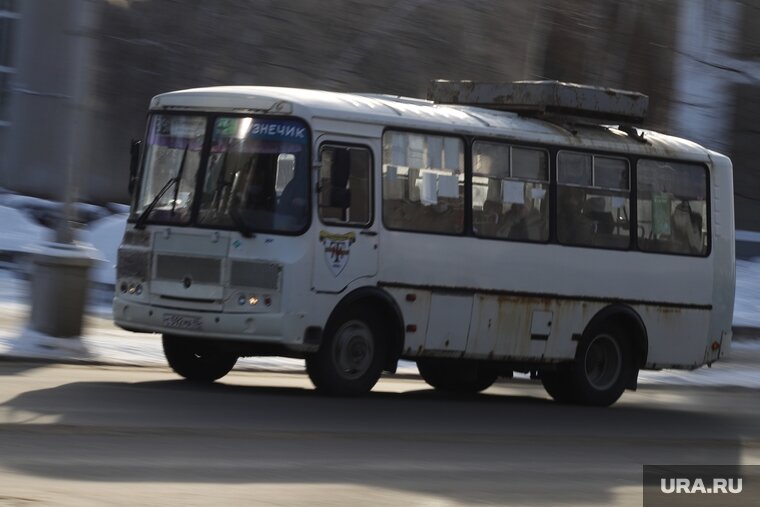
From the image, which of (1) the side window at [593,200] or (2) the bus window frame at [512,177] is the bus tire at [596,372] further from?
(2) the bus window frame at [512,177]

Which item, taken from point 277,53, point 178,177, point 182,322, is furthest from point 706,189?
point 277,53

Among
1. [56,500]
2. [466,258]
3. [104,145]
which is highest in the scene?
[104,145]

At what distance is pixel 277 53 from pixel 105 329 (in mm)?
14171

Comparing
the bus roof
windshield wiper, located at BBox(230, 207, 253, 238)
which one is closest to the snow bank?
the bus roof

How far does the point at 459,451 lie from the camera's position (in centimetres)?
1042

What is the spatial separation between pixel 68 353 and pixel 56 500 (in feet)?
24.9

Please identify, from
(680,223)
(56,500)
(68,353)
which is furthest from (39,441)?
(680,223)

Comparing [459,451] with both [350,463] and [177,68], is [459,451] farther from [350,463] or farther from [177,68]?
[177,68]

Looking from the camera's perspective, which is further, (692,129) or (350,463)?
(692,129)

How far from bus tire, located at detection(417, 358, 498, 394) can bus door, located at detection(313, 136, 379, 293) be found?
9.19 feet

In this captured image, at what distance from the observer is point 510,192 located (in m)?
14.7

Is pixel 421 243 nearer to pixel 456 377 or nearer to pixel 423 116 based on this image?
pixel 423 116

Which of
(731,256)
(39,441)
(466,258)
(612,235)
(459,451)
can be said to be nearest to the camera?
(39,441)

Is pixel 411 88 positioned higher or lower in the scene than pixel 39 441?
higher
